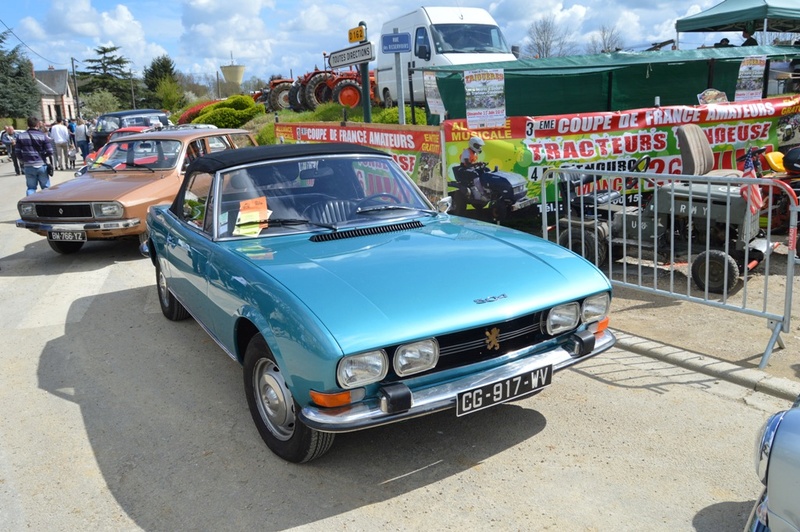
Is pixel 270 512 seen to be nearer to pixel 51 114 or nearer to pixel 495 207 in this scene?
pixel 495 207

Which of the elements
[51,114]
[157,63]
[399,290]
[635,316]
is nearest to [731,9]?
[635,316]

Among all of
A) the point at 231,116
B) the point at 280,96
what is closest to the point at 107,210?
the point at 280,96

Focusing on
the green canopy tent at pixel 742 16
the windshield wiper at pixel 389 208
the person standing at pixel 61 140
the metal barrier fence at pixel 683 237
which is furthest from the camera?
the person standing at pixel 61 140

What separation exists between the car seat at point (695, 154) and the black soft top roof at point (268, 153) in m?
3.75

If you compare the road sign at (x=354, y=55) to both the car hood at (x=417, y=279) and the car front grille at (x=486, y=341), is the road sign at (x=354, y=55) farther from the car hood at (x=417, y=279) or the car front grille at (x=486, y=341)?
the car front grille at (x=486, y=341)

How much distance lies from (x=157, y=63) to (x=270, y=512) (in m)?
78.2

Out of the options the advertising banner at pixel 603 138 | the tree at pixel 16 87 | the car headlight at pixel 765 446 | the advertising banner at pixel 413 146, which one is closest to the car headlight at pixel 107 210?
the advertising banner at pixel 413 146

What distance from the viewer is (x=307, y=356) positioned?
3.06m

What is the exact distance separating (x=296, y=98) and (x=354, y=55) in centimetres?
1478

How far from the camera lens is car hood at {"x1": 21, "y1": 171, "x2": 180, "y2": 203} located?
8508 mm

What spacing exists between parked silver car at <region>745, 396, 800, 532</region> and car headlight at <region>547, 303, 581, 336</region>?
1.52 m

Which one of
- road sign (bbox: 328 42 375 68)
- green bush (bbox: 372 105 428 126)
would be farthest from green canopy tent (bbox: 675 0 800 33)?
road sign (bbox: 328 42 375 68)

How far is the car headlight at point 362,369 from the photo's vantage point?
301 cm

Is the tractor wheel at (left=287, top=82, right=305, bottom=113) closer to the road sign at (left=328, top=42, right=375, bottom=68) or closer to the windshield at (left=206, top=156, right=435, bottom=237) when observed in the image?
the road sign at (left=328, top=42, right=375, bottom=68)
